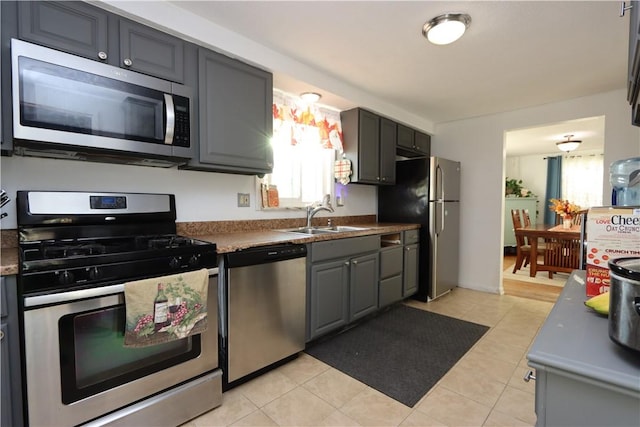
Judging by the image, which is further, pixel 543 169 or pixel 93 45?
pixel 543 169

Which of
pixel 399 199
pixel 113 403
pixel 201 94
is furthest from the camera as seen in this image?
pixel 399 199

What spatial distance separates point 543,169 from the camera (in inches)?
268

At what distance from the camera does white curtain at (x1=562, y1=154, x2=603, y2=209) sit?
6.11 meters

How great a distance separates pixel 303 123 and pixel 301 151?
30 cm

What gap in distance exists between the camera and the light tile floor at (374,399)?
1601 millimetres

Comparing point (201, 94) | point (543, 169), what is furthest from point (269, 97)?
point (543, 169)

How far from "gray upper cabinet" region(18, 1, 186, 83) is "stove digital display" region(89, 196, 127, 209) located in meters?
0.73

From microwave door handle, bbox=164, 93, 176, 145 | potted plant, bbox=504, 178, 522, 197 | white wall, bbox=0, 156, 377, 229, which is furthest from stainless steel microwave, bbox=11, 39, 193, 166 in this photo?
potted plant, bbox=504, 178, 522, 197

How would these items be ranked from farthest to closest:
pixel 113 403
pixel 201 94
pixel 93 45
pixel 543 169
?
pixel 543 169 → pixel 201 94 → pixel 93 45 → pixel 113 403

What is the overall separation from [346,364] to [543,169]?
22.8 feet

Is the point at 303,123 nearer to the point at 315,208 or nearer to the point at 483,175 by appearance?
the point at 315,208

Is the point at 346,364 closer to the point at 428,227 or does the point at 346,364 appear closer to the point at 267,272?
the point at 267,272

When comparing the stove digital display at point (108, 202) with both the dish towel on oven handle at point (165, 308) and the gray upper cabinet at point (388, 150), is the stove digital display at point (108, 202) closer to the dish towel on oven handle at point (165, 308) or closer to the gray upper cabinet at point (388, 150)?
the dish towel on oven handle at point (165, 308)

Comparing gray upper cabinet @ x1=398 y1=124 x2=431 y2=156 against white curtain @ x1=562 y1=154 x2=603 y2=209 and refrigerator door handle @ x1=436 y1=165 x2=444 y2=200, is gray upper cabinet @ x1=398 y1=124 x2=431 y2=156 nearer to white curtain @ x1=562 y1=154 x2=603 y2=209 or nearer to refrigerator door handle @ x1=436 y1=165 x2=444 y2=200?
refrigerator door handle @ x1=436 y1=165 x2=444 y2=200
